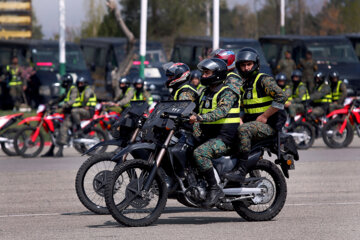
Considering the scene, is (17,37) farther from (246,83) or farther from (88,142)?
(246,83)

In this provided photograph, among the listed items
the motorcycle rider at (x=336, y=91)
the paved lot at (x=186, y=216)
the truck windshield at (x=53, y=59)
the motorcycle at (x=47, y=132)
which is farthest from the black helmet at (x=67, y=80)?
the truck windshield at (x=53, y=59)

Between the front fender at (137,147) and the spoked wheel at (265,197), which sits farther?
the spoked wheel at (265,197)

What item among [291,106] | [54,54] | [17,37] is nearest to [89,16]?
[17,37]

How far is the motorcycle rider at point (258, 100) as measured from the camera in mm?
9617

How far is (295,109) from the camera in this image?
19656mm

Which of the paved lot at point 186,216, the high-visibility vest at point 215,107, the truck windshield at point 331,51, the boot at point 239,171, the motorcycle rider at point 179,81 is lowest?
the paved lot at point 186,216

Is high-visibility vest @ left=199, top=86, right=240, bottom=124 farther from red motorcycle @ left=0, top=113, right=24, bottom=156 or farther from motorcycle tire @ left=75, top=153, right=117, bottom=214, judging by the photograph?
red motorcycle @ left=0, top=113, right=24, bottom=156

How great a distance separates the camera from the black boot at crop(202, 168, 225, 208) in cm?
916

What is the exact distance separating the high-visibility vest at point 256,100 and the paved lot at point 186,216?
1.12 m

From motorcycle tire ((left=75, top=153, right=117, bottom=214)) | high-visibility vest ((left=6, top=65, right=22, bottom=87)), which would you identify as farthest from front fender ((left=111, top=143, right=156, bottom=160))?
high-visibility vest ((left=6, top=65, right=22, bottom=87))

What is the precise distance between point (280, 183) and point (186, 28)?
42093 millimetres

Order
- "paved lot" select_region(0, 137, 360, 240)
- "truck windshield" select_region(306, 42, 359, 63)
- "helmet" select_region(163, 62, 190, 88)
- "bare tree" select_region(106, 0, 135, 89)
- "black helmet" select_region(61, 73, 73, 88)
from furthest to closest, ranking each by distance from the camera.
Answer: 1. "bare tree" select_region(106, 0, 135, 89)
2. "truck windshield" select_region(306, 42, 359, 63)
3. "black helmet" select_region(61, 73, 73, 88)
4. "helmet" select_region(163, 62, 190, 88)
5. "paved lot" select_region(0, 137, 360, 240)

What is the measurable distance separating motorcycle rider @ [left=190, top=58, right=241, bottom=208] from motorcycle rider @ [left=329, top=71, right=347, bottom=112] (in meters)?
11.1

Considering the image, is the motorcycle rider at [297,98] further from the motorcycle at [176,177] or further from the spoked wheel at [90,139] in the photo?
the motorcycle at [176,177]
